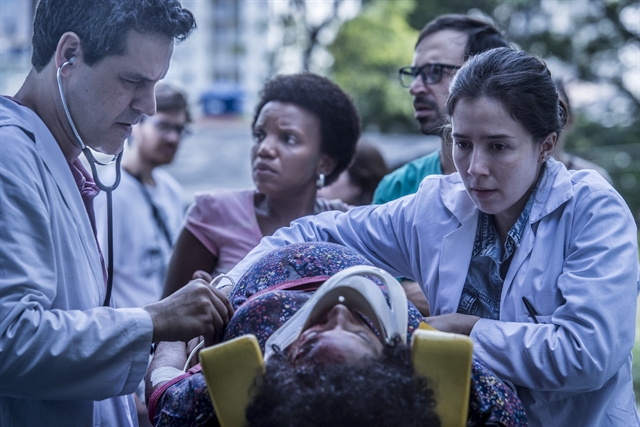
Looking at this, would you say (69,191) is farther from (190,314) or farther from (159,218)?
(159,218)

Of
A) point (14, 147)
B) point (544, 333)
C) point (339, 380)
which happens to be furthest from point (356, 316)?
point (14, 147)

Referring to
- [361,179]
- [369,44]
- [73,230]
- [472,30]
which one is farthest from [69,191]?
[369,44]

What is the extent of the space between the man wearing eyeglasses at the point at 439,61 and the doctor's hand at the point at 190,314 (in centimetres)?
179

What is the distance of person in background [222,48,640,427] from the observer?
1916mm

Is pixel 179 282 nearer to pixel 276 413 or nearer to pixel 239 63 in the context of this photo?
pixel 276 413

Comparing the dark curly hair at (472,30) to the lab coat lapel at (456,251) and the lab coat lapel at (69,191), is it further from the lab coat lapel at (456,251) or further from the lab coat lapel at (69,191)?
the lab coat lapel at (69,191)

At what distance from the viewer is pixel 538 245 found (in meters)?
2.10

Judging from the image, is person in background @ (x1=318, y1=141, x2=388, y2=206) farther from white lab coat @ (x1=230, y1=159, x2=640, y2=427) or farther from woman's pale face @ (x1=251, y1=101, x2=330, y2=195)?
white lab coat @ (x1=230, y1=159, x2=640, y2=427)

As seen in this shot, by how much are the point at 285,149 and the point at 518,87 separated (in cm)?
141

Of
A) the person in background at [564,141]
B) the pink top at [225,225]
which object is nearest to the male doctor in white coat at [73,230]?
the pink top at [225,225]

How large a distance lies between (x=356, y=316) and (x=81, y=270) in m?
0.80

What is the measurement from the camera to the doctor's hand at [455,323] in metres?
2.04

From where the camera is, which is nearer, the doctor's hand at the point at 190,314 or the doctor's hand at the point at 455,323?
the doctor's hand at the point at 190,314

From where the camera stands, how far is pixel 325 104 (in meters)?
3.45
